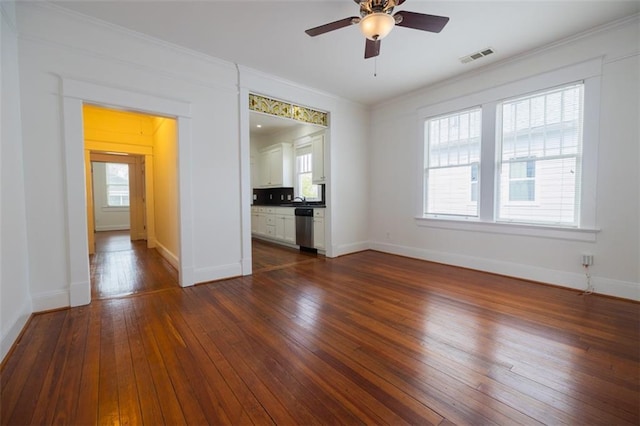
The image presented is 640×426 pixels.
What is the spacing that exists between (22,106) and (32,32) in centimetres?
69

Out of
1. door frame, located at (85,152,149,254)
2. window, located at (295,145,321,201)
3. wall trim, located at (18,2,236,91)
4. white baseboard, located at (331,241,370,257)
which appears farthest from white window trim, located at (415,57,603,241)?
door frame, located at (85,152,149,254)

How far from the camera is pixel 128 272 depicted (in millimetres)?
3943

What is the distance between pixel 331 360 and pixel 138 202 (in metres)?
6.77

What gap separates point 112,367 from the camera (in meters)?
1.74

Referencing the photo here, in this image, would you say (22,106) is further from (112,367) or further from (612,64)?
(612,64)

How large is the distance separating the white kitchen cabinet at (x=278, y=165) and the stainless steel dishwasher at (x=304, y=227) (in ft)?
4.69

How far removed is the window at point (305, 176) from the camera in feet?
20.9

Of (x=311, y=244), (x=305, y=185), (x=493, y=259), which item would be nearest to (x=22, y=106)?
(x=311, y=244)

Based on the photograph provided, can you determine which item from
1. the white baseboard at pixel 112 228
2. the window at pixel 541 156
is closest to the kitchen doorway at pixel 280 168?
the window at pixel 541 156

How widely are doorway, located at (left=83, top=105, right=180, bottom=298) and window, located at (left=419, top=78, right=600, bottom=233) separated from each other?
4043 mm

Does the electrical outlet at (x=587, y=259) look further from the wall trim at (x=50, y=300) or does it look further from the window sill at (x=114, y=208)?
the window sill at (x=114, y=208)

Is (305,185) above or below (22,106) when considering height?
below

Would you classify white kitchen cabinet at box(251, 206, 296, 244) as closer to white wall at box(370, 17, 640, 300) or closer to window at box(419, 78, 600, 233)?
white wall at box(370, 17, 640, 300)

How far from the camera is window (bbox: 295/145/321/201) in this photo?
6.37m
